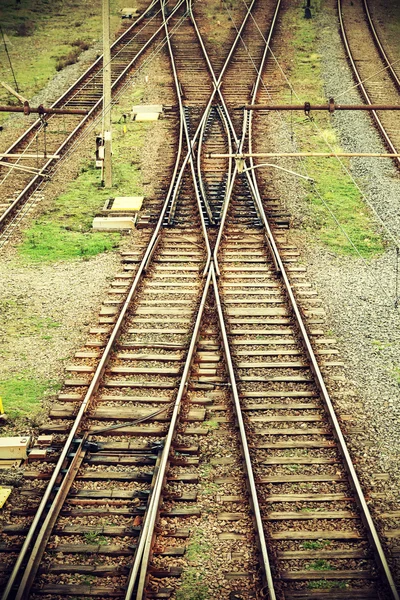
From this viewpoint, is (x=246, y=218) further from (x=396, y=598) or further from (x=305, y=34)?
(x=305, y=34)

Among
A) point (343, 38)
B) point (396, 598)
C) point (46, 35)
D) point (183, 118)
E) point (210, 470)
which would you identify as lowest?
point (396, 598)

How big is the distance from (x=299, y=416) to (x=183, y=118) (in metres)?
16.4

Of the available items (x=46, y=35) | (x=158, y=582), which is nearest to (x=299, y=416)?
(x=158, y=582)

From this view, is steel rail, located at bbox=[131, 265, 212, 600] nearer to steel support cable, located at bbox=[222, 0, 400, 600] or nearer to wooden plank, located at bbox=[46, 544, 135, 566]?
→ wooden plank, located at bbox=[46, 544, 135, 566]

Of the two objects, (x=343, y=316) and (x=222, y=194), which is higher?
(x=222, y=194)

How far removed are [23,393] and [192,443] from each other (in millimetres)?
3036

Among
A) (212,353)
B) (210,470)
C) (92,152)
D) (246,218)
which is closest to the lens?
(210,470)

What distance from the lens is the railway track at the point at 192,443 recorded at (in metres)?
9.02

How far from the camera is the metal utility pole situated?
19.9 metres

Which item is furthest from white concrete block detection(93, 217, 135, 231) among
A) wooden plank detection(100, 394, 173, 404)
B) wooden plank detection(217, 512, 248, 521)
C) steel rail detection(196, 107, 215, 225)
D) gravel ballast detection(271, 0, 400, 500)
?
wooden plank detection(217, 512, 248, 521)

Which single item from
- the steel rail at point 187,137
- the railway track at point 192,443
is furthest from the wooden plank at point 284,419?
the steel rail at point 187,137

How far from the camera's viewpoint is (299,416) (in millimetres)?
11977

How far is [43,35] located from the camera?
1586 inches

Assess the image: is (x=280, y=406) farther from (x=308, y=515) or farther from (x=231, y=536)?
(x=231, y=536)
